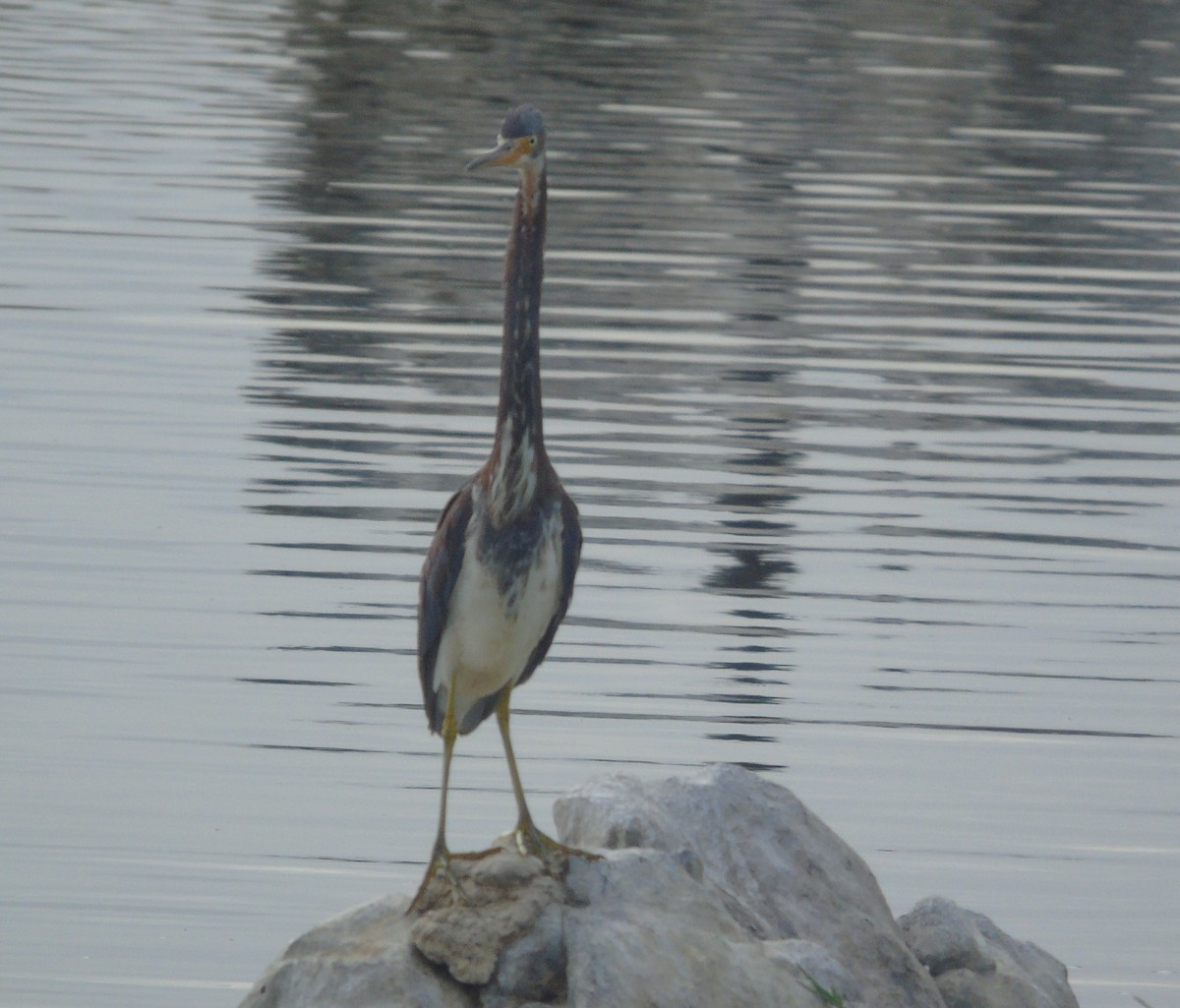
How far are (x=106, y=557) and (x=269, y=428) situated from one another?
8.30ft

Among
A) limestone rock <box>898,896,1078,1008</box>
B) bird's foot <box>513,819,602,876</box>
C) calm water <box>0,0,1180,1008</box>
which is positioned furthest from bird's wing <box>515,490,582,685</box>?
calm water <box>0,0,1180,1008</box>

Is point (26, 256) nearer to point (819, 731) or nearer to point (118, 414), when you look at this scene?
point (118, 414)

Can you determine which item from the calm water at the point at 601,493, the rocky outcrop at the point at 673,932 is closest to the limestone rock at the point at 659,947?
the rocky outcrop at the point at 673,932

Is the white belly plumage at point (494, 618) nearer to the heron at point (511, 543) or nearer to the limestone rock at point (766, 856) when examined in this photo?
the heron at point (511, 543)

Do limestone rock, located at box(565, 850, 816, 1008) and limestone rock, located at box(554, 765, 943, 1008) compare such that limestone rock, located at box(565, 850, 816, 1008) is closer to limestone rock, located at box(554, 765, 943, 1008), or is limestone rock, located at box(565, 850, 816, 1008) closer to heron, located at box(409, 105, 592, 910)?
heron, located at box(409, 105, 592, 910)

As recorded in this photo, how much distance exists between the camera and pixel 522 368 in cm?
621

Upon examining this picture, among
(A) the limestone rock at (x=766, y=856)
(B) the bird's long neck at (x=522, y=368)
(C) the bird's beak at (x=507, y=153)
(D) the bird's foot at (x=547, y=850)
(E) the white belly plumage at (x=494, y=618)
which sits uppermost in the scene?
(C) the bird's beak at (x=507, y=153)

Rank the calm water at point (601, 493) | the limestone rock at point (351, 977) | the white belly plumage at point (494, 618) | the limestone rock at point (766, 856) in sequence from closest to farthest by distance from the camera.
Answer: the limestone rock at point (351, 977), the white belly plumage at point (494, 618), the limestone rock at point (766, 856), the calm water at point (601, 493)

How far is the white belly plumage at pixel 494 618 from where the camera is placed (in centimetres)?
613

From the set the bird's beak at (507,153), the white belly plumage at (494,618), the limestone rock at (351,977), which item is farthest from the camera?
the white belly plumage at (494,618)

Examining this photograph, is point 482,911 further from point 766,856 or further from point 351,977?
point 766,856

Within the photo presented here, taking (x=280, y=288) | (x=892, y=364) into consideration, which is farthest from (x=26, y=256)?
(x=892, y=364)

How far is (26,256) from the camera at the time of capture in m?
17.4

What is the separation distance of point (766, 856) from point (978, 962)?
70cm
